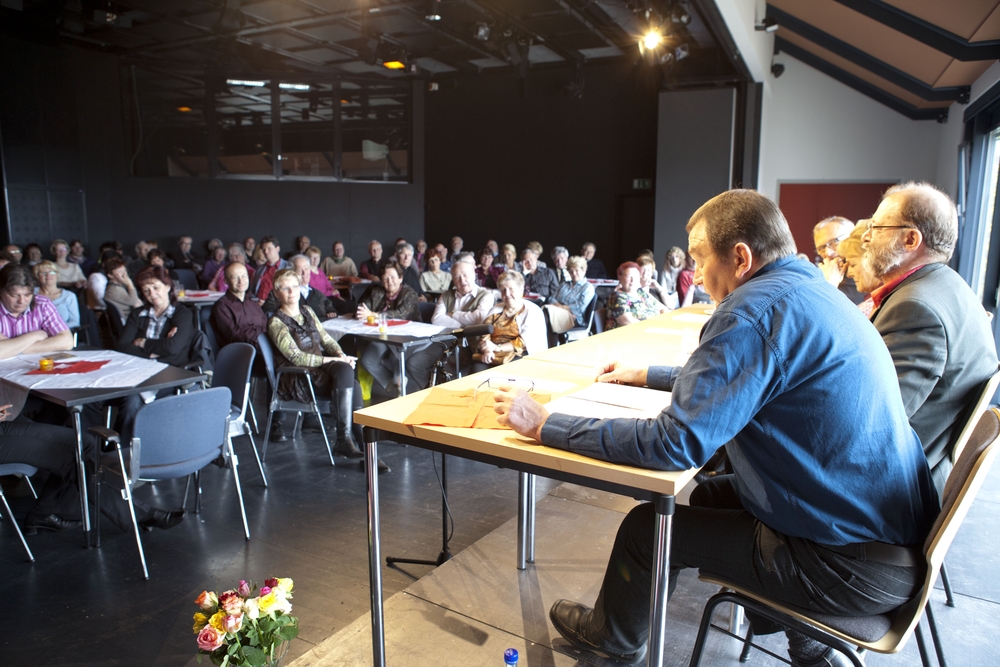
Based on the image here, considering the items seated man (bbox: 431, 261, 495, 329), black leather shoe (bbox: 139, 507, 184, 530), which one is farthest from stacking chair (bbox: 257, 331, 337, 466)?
seated man (bbox: 431, 261, 495, 329)

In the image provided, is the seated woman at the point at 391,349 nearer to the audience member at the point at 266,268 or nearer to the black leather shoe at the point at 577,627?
the audience member at the point at 266,268

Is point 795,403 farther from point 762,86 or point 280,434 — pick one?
point 762,86

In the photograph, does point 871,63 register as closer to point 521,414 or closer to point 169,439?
point 521,414

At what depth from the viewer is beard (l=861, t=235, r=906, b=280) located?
2.25m

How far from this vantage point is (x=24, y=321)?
13.6 ft

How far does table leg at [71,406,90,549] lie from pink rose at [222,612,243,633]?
1880 mm

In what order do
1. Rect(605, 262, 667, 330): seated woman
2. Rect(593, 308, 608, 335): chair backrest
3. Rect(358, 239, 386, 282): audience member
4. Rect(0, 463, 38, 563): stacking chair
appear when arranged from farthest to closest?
Rect(358, 239, 386, 282): audience member, Rect(593, 308, 608, 335): chair backrest, Rect(605, 262, 667, 330): seated woman, Rect(0, 463, 38, 563): stacking chair

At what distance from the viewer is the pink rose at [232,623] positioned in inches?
65.7

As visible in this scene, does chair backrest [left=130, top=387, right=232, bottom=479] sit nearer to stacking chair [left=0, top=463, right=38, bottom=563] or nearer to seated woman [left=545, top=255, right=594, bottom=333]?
stacking chair [left=0, top=463, right=38, bottom=563]

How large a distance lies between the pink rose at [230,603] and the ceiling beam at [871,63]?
27.4 feet

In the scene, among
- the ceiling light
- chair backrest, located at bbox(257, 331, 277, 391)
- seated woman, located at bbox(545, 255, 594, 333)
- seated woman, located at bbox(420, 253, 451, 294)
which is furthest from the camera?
seated woman, located at bbox(420, 253, 451, 294)

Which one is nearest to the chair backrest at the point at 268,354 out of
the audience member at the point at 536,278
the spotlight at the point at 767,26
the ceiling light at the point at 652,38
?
the audience member at the point at 536,278

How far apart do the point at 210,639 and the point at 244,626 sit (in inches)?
3.4

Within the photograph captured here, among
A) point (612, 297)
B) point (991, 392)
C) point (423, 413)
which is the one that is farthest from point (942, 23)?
point (423, 413)
